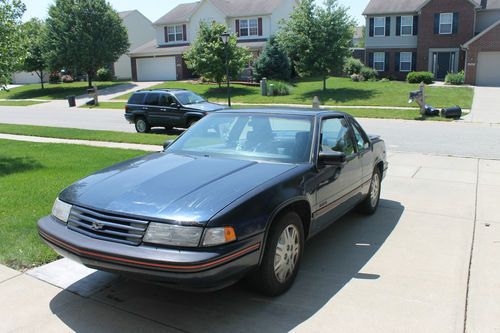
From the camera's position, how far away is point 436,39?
124 feet

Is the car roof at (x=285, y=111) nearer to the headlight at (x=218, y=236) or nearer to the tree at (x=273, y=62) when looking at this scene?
the headlight at (x=218, y=236)

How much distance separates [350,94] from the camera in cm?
2888

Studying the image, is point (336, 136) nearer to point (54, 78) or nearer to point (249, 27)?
point (249, 27)

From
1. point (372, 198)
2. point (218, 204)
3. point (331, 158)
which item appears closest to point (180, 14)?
point (372, 198)

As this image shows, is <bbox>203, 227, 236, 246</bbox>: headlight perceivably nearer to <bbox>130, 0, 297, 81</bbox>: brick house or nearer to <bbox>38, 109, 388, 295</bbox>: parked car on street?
<bbox>38, 109, 388, 295</bbox>: parked car on street

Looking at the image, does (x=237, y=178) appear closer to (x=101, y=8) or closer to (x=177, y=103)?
(x=177, y=103)

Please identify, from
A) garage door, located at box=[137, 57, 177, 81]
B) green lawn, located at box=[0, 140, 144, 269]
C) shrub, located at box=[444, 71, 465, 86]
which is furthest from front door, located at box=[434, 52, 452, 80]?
green lawn, located at box=[0, 140, 144, 269]

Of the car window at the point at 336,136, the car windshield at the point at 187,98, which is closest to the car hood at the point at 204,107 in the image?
the car windshield at the point at 187,98

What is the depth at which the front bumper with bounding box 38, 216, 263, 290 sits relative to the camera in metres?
3.26

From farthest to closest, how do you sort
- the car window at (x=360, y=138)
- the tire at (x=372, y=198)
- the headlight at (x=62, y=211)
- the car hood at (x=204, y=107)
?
the car hood at (x=204, y=107)
the tire at (x=372, y=198)
the car window at (x=360, y=138)
the headlight at (x=62, y=211)

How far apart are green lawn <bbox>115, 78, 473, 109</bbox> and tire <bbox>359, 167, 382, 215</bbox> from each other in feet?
59.8

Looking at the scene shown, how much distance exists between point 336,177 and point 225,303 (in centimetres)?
185

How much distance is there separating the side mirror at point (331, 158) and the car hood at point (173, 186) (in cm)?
37

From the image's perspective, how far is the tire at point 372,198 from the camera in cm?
637
